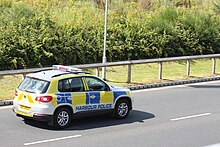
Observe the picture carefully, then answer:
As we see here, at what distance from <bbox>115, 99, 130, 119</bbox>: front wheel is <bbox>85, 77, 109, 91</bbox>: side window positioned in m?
0.68

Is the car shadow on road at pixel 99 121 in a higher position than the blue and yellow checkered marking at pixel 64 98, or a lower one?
lower

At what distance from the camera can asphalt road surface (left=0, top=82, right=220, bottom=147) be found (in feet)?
38.6

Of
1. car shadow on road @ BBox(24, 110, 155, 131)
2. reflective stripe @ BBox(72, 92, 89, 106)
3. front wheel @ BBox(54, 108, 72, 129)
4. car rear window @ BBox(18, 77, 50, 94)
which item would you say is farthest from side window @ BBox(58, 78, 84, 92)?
car shadow on road @ BBox(24, 110, 155, 131)

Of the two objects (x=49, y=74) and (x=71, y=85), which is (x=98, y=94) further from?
(x=49, y=74)

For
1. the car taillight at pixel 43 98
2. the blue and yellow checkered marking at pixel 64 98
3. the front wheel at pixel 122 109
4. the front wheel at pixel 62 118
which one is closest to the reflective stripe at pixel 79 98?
the blue and yellow checkered marking at pixel 64 98

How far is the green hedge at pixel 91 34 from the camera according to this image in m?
22.1

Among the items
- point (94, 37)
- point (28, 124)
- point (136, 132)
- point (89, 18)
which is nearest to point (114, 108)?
point (136, 132)

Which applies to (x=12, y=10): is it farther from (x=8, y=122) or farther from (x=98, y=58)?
(x=8, y=122)

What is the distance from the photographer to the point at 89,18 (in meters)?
27.0

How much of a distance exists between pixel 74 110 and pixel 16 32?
398 inches

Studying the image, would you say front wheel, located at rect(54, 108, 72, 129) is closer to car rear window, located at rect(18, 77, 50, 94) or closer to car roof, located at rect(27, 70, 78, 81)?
car rear window, located at rect(18, 77, 50, 94)

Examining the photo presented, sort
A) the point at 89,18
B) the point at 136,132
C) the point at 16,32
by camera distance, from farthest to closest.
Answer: the point at 89,18
the point at 16,32
the point at 136,132

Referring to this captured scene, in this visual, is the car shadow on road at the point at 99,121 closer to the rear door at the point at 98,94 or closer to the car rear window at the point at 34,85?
the rear door at the point at 98,94

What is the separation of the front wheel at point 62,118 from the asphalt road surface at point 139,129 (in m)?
0.20
